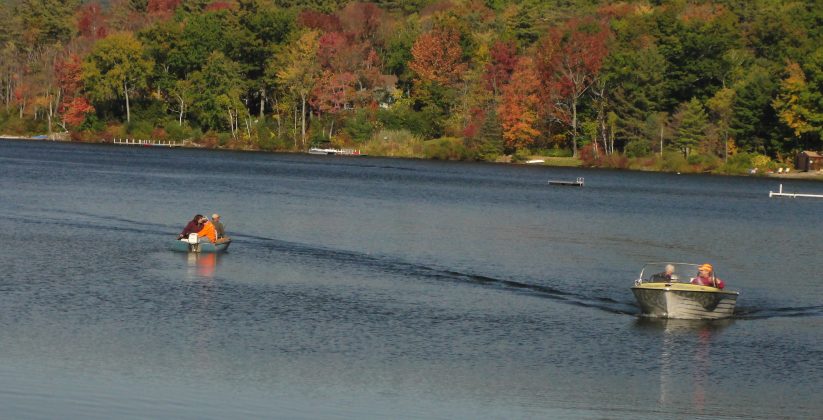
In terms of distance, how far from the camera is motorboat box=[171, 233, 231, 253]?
184 feet

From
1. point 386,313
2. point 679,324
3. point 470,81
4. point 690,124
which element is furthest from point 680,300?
point 470,81

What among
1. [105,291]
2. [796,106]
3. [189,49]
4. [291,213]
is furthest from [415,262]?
[189,49]

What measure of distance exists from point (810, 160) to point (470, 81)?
151 feet

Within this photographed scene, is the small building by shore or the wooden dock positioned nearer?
the small building by shore

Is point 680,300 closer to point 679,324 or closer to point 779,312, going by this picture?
point 679,324

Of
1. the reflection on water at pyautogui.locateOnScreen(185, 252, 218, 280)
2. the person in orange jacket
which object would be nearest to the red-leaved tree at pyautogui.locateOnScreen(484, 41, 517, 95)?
the person in orange jacket

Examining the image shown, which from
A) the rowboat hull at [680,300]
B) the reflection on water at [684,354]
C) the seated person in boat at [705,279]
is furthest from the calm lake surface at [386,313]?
the seated person in boat at [705,279]

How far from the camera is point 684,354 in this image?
37.9 metres

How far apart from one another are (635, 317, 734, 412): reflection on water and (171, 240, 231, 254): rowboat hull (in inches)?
836

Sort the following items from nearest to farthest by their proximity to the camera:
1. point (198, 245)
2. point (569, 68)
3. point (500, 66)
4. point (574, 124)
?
point (198, 245) < point (569, 68) < point (574, 124) < point (500, 66)

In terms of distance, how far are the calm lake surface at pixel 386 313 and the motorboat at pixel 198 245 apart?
59 cm

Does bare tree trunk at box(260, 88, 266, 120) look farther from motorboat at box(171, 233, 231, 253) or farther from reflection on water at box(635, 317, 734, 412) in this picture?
reflection on water at box(635, 317, 734, 412)

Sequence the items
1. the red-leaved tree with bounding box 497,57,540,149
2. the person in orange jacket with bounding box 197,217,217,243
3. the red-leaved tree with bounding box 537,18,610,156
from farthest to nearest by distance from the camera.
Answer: the red-leaved tree with bounding box 497,57,540,149
the red-leaved tree with bounding box 537,18,610,156
the person in orange jacket with bounding box 197,217,217,243

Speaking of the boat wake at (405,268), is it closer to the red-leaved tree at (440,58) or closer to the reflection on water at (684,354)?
the reflection on water at (684,354)
